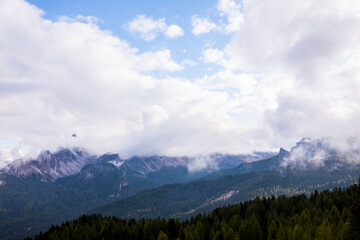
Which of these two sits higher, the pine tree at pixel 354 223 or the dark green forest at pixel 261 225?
the pine tree at pixel 354 223

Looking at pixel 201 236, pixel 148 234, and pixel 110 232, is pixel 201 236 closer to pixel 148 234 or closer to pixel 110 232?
pixel 148 234

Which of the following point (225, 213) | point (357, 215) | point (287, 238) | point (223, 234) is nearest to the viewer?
point (357, 215)

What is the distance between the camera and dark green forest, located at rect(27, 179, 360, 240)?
225 feet

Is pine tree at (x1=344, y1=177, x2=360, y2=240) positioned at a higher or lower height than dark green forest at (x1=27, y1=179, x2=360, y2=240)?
higher

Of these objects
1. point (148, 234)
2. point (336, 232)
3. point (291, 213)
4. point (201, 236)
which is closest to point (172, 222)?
point (148, 234)

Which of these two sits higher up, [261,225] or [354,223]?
[354,223]

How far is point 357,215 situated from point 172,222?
7487 centimetres

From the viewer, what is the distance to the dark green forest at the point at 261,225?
68.6 m

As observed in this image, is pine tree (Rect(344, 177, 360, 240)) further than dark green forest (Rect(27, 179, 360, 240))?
No

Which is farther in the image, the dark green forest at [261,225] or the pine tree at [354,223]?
the dark green forest at [261,225]

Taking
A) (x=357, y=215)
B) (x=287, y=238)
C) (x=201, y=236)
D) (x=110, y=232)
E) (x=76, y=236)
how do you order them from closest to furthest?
(x=357, y=215), (x=287, y=238), (x=201, y=236), (x=76, y=236), (x=110, y=232)

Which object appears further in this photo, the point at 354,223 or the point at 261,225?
the point at 261,225

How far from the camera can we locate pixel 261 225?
98.8m

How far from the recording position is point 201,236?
9125 centimetres
